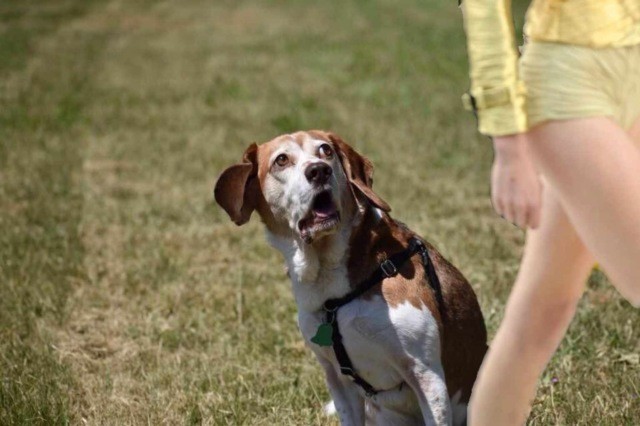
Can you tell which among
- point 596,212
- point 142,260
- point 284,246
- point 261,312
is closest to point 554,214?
point 596,212

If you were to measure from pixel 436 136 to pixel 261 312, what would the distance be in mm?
5443

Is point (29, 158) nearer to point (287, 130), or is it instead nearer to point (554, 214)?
point (287, 130)

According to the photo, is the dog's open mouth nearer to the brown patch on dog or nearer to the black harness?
the brown patch on dog

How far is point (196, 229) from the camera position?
8492 mm

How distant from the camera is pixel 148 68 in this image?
17.2 m

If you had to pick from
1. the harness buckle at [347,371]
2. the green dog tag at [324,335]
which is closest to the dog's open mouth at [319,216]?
the green dog tag at [324,335]

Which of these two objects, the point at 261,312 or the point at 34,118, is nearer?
the point at 261,312

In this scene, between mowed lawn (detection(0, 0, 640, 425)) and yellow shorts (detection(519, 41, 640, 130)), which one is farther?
mowed lawn (detection(0, 0, 640, 425))

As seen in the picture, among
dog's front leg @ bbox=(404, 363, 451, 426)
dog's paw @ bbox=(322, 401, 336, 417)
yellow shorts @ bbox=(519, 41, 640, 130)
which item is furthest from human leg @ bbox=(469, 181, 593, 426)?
dog's paw @ bbox=(322, 401, 336, 417)

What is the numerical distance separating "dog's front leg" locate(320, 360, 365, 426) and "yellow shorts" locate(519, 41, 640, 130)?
1776 millimetres

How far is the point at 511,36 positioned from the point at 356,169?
1.67 m

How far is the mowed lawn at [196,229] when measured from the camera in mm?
5105

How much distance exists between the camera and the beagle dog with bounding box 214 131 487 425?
4.16 m

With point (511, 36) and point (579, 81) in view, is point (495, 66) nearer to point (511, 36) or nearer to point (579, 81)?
point (511, 36)
